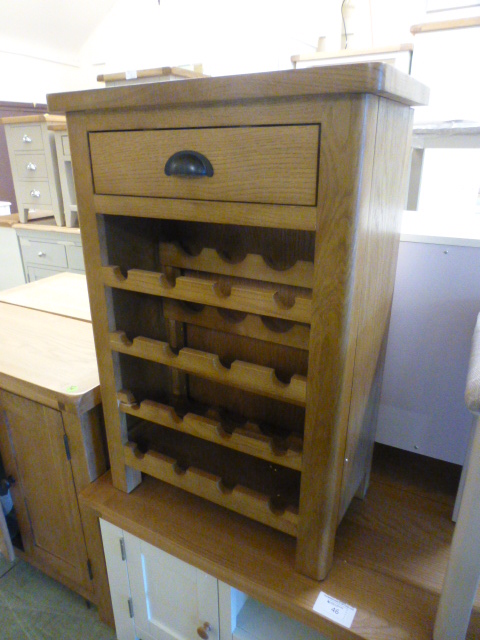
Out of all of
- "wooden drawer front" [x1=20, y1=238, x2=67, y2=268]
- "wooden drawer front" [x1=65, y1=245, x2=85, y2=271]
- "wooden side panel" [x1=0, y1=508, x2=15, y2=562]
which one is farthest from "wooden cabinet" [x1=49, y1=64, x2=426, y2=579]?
"wooden drawer front" [x1=20, y1=238, x2=67, y2=268]

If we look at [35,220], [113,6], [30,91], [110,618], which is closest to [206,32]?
[113,6]

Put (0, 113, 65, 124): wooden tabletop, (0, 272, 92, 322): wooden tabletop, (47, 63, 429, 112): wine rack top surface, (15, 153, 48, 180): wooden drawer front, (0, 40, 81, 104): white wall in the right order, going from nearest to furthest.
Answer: (47, 63, 429, 112): wine rack top surface
(0, 272, 92, 322): wooden tabletop
(0, 113, 65, 124): wooden tabletop
(15, 153, 48, 180): wooden drawer front
(0, 40, 81, 104): white wall

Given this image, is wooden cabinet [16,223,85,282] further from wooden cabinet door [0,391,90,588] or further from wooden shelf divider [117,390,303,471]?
wooden shelf divider [117,390,303,471]

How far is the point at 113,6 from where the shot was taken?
3.65 m

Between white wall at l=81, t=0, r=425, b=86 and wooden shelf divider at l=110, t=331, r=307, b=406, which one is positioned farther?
white wall at l=81, t=0, r=425, b=86

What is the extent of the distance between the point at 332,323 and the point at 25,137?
2567 mm

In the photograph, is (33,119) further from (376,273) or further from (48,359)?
(376,273)

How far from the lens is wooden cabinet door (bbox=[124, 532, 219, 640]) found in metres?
0.88

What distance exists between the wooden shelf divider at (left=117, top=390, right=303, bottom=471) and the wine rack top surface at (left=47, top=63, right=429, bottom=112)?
50 centimetres

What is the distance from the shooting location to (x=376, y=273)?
2.27 feet

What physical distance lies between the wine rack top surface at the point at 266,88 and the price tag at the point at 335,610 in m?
0.74

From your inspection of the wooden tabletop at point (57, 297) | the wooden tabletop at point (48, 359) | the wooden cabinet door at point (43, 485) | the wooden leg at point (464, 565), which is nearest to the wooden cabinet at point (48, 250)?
the wooden tabletop at point (57, 297)

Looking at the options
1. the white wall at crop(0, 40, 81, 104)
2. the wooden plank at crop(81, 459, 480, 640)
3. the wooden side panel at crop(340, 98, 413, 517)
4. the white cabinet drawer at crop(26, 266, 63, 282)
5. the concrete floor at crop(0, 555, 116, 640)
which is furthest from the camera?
the white wall at crop(0, 40, 81, 104)

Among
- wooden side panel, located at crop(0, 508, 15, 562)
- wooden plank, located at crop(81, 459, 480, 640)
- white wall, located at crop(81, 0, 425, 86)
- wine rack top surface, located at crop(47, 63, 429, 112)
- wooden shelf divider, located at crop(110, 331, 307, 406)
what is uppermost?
white wall, located at crop(81, 0, 425, 86)
